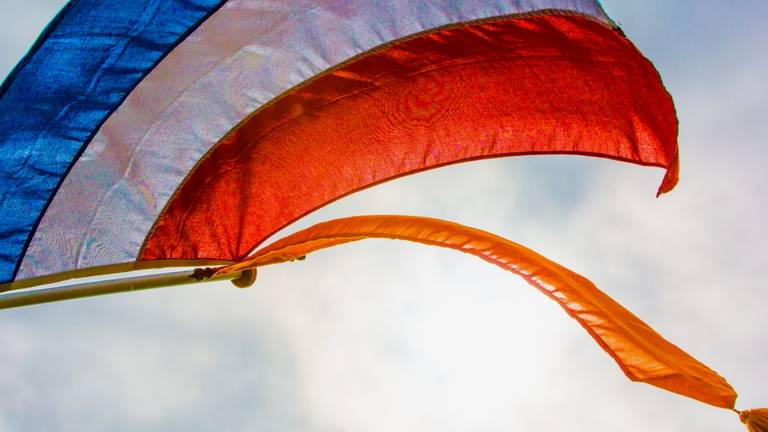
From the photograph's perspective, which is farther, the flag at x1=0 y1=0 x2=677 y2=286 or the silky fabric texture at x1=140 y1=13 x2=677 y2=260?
the silky fabric texture at x1=140 y1=13 x2=677 y2=260

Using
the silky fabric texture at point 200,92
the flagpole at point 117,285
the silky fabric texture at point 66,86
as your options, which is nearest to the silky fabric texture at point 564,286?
the flagpole at point 117,285

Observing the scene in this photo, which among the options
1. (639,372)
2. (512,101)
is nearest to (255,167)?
(512,101)

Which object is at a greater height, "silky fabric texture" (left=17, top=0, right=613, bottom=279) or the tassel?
"silky fabric texture" (left=17, top=0, right=613, bottom=279)

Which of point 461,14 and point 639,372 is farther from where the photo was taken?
point 461,14

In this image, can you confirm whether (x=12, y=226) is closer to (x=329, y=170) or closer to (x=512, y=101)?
(x=329, y=170)

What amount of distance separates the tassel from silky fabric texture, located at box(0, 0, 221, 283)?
3.44 m

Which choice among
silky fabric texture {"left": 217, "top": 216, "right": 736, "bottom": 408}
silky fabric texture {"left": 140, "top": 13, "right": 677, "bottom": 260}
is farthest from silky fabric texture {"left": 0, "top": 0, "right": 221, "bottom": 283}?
silky fabric texture {"left": 217, "top": 216, "right": 736, "bottom": 408}

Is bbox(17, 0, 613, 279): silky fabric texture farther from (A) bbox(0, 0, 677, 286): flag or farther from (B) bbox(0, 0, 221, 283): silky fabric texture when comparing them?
(B) bbox(0, 0, 221, 283): silky fabric texture

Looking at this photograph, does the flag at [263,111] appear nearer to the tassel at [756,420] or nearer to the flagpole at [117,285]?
the flagpole at [117,285]

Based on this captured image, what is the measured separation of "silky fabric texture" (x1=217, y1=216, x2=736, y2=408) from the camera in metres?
3.71

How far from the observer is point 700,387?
363 cm

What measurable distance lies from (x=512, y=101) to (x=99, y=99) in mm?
2834

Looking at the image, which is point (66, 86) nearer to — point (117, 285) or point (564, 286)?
point (117, 285)

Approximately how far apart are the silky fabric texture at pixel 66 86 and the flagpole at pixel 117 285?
621mm
